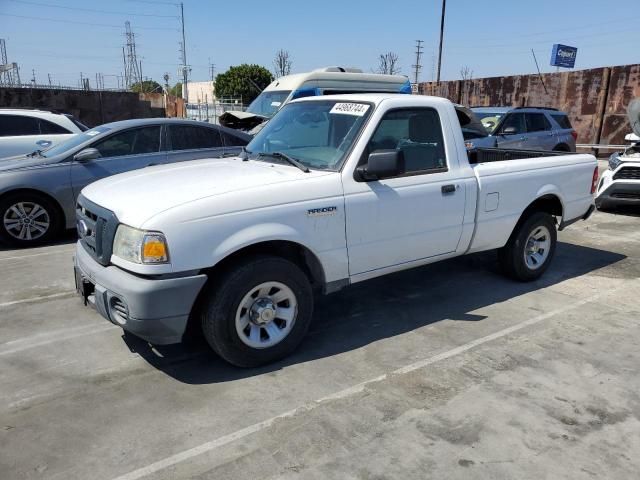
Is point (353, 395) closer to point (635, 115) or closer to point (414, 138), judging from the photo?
point (414, 138)

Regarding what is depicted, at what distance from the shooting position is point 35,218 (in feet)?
22.7

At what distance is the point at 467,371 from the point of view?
370cm

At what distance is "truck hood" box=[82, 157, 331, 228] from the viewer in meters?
3.34

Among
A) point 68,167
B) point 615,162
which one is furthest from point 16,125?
point 615,162

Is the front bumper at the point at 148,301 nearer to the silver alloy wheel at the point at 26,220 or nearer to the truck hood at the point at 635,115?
the silver alloy wheel at the point at 26,220

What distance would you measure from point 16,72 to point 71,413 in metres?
44.0

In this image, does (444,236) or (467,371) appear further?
(444,236)

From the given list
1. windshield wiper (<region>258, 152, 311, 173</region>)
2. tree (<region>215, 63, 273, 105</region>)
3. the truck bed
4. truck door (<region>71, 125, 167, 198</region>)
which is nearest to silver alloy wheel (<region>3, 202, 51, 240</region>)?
truck door (<region>71, 125, 167, 198</region>)

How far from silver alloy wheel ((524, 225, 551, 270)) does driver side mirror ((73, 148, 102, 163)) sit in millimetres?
5484

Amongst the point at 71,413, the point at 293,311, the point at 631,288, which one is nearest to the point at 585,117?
the point at 631,288

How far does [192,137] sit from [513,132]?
22.8 feet

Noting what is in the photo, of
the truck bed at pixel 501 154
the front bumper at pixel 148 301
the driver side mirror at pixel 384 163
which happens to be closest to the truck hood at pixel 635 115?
the truck bed at pixel 501 154

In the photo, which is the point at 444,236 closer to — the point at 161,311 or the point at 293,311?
the point at 293,311

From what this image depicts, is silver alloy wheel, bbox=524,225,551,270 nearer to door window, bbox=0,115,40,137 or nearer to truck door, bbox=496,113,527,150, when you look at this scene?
truck door, bbox=496,113,527,150
